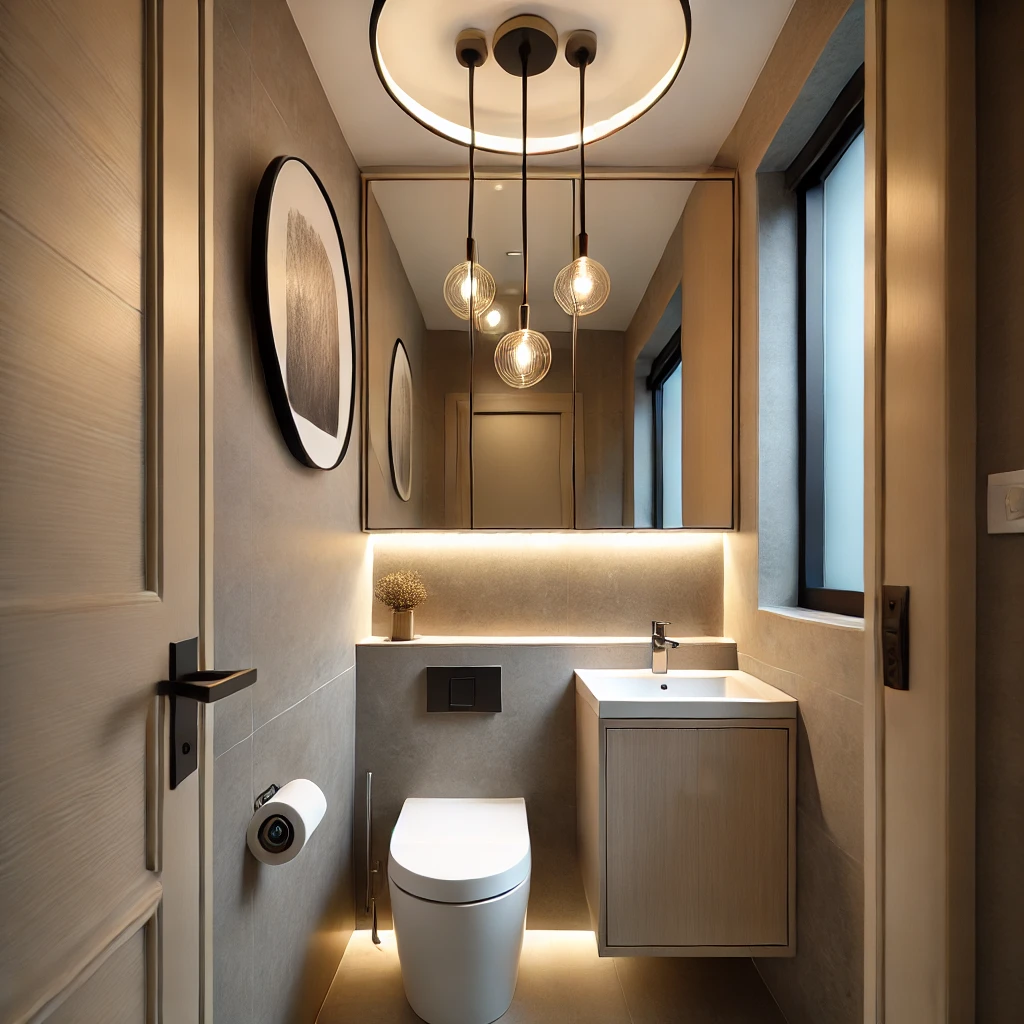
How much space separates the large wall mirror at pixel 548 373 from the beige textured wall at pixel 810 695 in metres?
0.22

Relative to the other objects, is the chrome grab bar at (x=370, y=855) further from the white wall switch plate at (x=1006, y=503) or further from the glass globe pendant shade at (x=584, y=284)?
the white wall switch plate at (x=1006, y=503)

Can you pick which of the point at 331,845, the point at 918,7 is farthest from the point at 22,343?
the point at 331,845

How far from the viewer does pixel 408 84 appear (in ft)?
5.21

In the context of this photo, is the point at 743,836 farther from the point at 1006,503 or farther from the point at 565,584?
the point at 1006,503

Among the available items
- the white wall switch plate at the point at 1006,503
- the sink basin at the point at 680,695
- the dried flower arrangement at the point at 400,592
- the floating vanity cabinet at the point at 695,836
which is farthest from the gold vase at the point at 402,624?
the white wall switch plate at the point at 1006,503

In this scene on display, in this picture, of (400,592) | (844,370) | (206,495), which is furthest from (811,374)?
(206,495)

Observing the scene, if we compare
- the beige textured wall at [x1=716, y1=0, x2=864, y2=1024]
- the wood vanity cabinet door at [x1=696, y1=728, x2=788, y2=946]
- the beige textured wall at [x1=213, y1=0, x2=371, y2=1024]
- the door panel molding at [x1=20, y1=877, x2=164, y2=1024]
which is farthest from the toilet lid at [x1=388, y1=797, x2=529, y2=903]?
the door panel molding at [x1=20, y1=877, x2=164, y2=1024]

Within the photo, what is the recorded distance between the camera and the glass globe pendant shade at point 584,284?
1755mm

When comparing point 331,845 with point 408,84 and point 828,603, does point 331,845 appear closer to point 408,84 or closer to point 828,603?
point 828,603

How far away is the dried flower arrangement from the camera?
223 centimetres

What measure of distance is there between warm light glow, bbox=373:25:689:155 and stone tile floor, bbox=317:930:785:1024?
7.45 feet

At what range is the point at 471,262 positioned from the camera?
173 cm

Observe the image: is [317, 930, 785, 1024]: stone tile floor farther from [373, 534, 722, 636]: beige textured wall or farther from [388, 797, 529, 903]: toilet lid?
[373, 534, 722, 636]: beige textured wall

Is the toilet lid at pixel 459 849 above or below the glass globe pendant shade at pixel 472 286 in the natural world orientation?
below
